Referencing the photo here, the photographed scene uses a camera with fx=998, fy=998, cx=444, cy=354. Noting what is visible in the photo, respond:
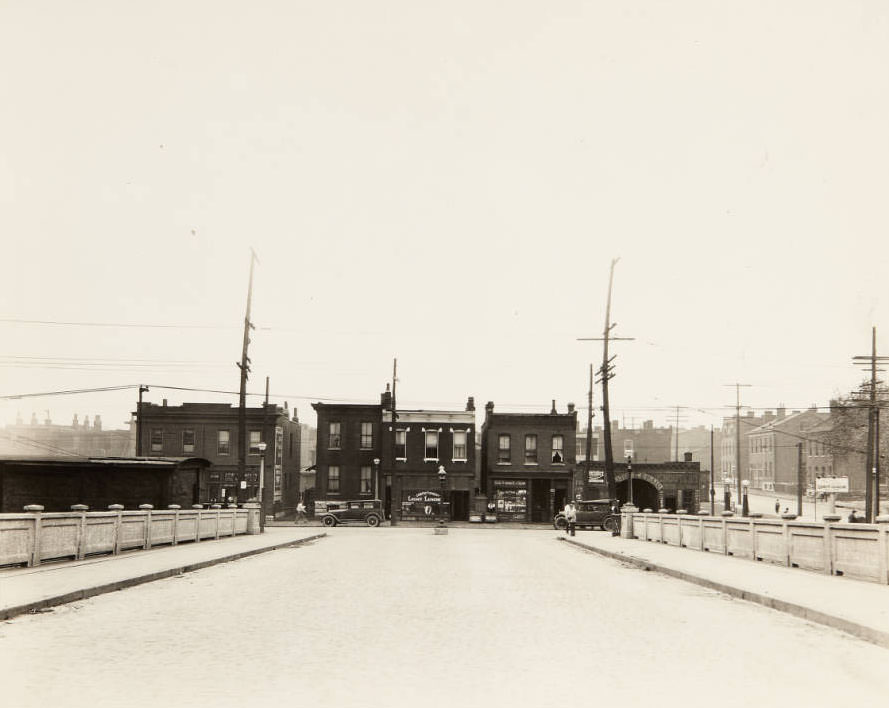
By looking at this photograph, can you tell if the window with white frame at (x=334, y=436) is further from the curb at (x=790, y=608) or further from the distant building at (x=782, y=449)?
the distant building at (x=782, y=449)

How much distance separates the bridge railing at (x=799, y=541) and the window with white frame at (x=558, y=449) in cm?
3776

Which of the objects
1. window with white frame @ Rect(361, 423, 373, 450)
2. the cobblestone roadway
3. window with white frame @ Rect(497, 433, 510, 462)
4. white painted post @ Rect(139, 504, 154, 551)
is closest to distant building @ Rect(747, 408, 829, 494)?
window with white frame @ Rect(497, 433, 510, 462)

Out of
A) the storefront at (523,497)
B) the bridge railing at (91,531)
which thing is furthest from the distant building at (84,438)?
the bridge railing at (91,531)

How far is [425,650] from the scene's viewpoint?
934cm

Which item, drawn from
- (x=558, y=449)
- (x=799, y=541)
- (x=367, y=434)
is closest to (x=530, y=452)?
(x=558, y=449)

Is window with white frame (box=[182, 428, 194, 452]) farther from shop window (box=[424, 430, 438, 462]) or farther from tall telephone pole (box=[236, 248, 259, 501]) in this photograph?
tall telephone pole (box=[236, 248, 259, 501])

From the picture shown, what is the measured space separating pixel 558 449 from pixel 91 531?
5091 cm

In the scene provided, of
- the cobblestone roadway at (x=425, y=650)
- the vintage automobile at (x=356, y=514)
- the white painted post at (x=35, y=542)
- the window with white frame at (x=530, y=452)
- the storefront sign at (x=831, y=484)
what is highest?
the window with white frame at (x=530, y=452)

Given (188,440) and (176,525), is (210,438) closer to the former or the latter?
(188,440)

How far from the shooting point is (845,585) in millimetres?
15758

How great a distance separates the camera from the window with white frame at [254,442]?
67062 mm

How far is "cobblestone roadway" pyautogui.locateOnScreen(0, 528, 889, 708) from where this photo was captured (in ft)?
24.1

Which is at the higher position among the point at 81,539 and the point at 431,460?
the point at 431,460

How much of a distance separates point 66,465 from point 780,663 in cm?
2749
